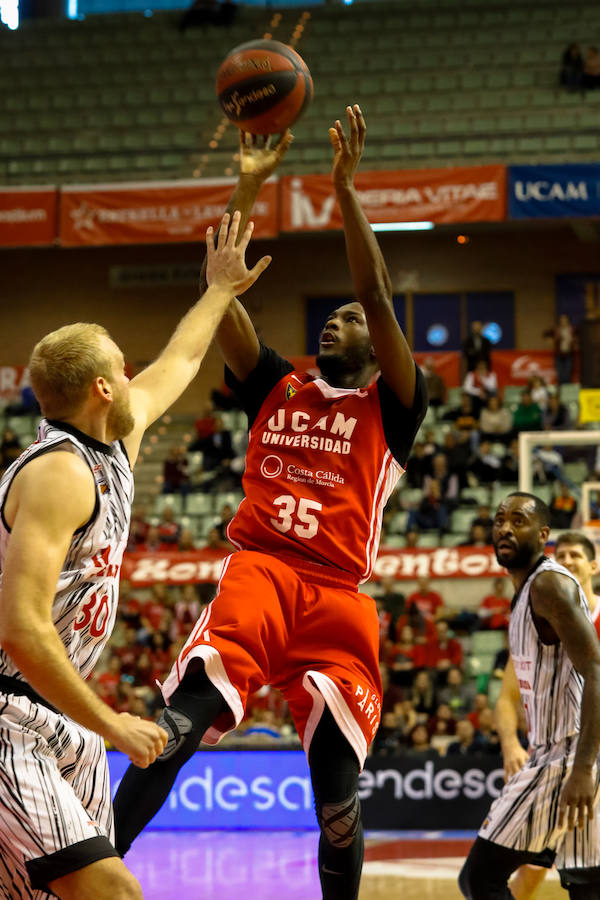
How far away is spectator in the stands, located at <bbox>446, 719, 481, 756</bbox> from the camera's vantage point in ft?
34.9

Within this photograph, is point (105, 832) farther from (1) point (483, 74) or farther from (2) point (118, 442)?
(1) point (483, 74)

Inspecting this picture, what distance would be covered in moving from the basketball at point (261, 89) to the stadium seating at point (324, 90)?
48.3 feet

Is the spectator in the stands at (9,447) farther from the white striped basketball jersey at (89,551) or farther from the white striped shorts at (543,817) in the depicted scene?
the white striped basketball jersey at (89,551)

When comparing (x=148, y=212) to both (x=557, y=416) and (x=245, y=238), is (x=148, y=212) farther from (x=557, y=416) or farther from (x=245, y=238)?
(x=245, y=238)

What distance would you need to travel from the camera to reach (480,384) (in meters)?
17.3

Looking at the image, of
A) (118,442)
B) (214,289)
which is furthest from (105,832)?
(214,289)

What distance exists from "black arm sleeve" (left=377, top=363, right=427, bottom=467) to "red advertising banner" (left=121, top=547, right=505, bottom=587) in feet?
31.9

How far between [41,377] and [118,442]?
1.17 ft

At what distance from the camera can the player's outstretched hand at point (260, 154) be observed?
4406mm

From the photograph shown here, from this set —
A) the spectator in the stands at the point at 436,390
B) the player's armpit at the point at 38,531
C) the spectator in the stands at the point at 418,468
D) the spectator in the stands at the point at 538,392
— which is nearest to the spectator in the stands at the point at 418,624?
the spectator in the stands at the point at 418,468

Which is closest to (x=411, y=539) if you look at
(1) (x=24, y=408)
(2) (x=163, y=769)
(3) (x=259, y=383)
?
(1) (x=24, y=408)

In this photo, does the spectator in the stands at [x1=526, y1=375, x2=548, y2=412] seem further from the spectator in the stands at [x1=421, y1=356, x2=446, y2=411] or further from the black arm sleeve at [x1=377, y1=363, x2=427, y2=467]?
the black arm sleeve at [x1=377, y1=363, x2=427, y2=467]

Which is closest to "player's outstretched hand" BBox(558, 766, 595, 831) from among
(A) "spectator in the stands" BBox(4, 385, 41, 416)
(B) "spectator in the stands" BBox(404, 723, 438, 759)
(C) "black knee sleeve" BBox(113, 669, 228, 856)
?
(C) "black knee sleeve" BBox(113, 669, 228, 856)

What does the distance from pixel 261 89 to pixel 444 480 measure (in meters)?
11.7
